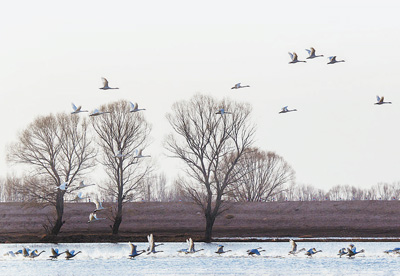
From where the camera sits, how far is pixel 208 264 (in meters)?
45.6

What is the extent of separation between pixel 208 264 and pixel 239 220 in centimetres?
3576

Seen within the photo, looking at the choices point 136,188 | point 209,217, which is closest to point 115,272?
point 209,217

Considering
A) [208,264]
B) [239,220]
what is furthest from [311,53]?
[239,220]

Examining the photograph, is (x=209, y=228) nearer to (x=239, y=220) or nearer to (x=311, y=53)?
(x=239, y=220)

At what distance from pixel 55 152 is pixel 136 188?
729 centimetres

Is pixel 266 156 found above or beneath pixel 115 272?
above

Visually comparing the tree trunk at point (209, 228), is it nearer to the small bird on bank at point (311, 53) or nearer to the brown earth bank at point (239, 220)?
the brown earth bank at point (239, 220)

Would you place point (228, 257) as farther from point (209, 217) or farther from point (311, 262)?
point (209, 217)

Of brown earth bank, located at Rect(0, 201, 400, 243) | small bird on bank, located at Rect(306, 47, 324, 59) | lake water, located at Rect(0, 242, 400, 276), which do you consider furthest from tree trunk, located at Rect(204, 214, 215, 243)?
small bird on bank, located at Rect(306, 47, 324, 59)

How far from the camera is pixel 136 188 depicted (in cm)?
7019

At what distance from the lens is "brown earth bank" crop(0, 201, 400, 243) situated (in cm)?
7525

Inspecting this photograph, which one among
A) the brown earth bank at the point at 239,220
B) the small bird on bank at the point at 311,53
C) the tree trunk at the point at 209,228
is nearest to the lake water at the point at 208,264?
the tree trunk at the point at 209,228

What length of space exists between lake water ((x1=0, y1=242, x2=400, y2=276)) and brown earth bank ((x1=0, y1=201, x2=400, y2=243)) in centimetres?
1854

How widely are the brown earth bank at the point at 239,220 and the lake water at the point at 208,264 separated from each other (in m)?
18.5
